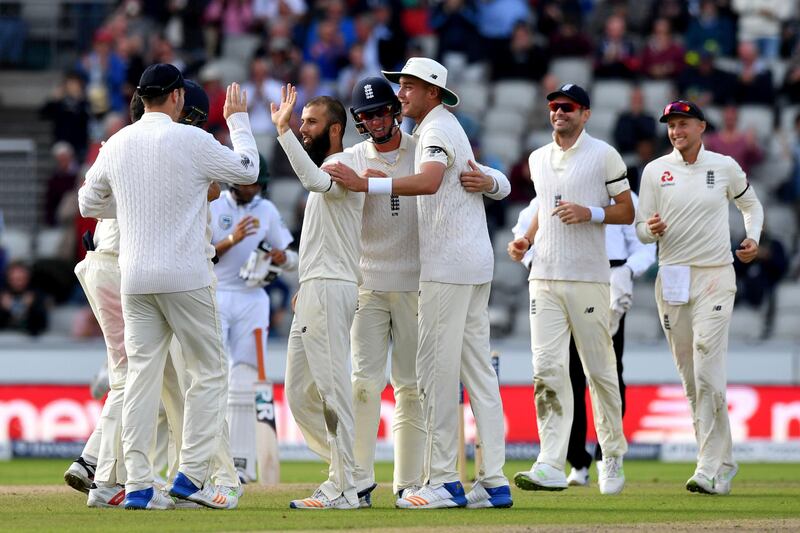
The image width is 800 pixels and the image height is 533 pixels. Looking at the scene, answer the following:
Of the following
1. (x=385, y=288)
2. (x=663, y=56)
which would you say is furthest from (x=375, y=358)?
(x=663, y=56)

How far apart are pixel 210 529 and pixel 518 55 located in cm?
1514

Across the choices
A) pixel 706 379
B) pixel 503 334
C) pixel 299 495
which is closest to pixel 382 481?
pixel 299 495

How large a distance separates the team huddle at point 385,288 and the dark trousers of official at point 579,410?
0.75 meters

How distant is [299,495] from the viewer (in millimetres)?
11070

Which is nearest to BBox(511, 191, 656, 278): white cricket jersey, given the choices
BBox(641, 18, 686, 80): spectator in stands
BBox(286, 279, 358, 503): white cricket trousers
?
BBox(286, 279, 358, 503): white cricket trousers

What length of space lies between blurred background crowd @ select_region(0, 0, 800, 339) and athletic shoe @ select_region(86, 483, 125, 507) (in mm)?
9052

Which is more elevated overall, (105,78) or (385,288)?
(105,78)

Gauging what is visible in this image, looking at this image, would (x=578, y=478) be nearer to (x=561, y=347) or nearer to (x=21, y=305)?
(x=561, y=347)

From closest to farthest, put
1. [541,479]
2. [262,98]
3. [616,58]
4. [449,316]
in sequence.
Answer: [449,316]
[541,479]
[262,98]
[616,58]

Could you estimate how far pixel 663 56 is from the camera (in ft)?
73.0

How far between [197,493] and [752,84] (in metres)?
14.5

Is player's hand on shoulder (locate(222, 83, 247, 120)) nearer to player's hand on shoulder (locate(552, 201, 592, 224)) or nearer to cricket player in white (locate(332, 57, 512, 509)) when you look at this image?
cricket player in white (locate(332, 57, 512, 509))

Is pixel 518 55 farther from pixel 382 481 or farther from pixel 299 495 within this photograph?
pixel 299 495

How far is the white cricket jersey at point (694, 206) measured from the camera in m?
11.7
